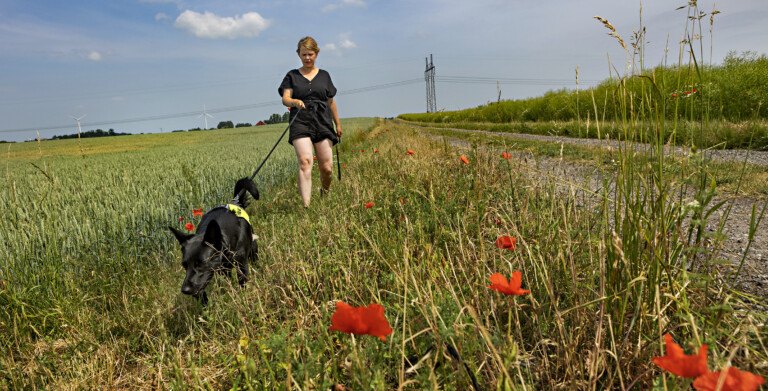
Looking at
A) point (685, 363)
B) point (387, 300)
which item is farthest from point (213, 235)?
point (685, 363)

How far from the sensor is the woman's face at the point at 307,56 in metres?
4.83

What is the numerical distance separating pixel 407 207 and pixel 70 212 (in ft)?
11.2

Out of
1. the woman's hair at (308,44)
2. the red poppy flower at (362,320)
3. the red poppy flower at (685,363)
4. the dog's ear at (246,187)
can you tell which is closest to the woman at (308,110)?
the woman's hair at (308,44)

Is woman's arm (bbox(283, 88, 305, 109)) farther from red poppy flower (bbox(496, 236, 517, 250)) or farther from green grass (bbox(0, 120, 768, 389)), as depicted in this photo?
red poppy flower (bbox(496, 236, 517, 250))

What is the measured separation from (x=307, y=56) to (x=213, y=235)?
3029 millimetres

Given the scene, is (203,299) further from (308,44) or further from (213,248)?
(308,44)

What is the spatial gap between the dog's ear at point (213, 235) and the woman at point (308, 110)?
197 cm

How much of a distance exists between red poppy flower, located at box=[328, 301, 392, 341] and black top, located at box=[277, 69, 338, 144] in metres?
4.30

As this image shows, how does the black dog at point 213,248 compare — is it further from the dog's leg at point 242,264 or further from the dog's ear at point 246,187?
the dog's ear at point 246,187

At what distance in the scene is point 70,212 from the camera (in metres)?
3.75

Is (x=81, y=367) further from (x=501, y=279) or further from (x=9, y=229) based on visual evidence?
(x=501, y=279)

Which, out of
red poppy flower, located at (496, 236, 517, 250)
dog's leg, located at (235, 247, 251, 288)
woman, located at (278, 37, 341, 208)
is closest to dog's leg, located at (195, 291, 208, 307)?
dog's leg, located at (235, 247, 251, 288)

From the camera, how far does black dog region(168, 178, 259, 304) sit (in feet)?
8.51

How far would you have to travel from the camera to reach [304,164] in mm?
4812
